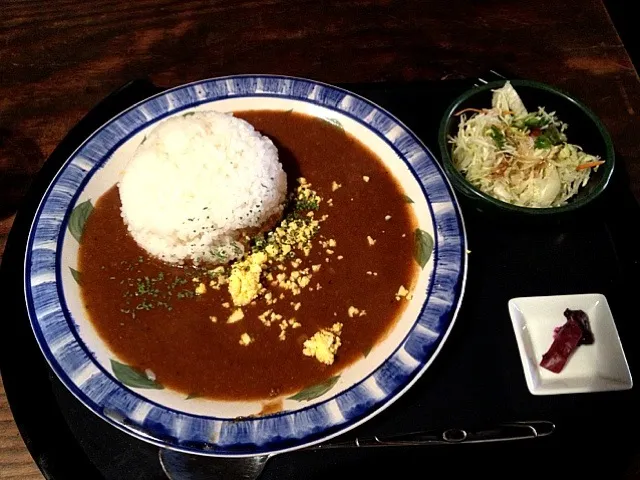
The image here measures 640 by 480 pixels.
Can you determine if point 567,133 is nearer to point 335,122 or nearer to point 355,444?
point 335,122

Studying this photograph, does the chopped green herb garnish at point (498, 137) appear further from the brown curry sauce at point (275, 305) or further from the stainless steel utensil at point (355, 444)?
the stainless steel utensil at point (355, 444)

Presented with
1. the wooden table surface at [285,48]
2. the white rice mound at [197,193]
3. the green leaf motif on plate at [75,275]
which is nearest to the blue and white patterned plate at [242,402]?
the green leaf motif on plate at [75,275]

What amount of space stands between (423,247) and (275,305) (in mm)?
527

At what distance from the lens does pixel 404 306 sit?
5.75 feet

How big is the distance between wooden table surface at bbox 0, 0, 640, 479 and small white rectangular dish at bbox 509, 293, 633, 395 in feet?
2.90

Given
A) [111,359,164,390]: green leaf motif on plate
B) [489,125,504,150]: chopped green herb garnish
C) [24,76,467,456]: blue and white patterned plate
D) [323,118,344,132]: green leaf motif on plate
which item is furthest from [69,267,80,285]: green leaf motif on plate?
[489,125,504,150]: chopped green herb garnish

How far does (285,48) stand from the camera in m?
2.51

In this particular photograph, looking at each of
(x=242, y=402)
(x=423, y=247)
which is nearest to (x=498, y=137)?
(x=423, y=247)

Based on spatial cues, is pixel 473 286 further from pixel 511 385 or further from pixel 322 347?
pixel 322 347

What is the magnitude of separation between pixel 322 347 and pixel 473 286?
55 cm

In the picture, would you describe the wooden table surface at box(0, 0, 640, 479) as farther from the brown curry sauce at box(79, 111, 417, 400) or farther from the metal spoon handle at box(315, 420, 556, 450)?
the metal spoon handle at box(315, 420, 556, 450)

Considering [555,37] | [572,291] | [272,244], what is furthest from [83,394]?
[555,37]

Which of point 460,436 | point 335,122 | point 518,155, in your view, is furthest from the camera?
point 335,122

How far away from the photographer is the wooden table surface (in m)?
2.32
